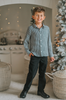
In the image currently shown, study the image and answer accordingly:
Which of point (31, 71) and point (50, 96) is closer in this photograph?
point (31, 71)

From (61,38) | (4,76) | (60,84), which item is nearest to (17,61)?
(4,76)

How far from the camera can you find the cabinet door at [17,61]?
388 centimetres

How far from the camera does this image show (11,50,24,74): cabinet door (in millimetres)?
3885

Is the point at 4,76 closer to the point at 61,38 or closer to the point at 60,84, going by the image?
the point at 60,84

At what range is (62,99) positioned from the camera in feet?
7.38

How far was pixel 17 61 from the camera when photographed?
3939mm

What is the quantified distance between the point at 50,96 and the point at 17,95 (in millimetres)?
568

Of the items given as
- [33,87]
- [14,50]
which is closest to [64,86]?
[33,87]

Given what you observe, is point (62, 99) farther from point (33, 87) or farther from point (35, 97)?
point (33, 87)

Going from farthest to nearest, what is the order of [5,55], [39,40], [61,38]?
[5,55], [61,38], [39,40]

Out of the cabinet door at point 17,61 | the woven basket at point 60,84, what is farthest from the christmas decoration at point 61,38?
the cabinet door at point 17,61

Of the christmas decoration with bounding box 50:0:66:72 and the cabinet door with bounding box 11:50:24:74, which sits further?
the cabinet door with bounding box 11:50:24:74

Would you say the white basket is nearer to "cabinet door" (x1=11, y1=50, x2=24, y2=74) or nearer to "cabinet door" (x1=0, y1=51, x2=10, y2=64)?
"cabinet door" (x1=11, y1=50, x2=24, y2=74)

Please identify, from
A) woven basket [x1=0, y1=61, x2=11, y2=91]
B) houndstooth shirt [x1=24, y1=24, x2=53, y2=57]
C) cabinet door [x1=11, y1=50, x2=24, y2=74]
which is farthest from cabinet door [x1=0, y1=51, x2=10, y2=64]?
houndstooth shirt [x1=24, y1=24, x2=53, y2=57]
